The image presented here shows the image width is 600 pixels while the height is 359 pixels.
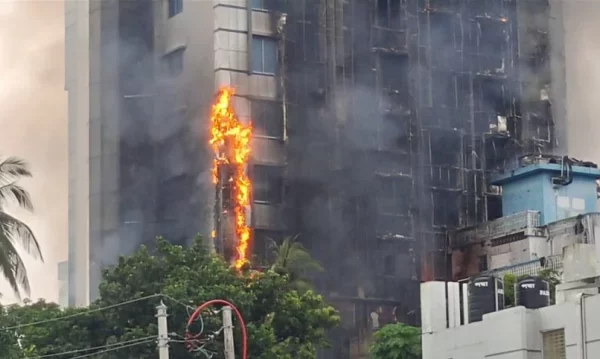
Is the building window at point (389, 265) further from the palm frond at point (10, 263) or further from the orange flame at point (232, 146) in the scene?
the palm frond at point (10, 263)

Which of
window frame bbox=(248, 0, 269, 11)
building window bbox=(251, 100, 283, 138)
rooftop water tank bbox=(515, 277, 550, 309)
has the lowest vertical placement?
rooftop water tank bbox=(515, 277, 550, 309)

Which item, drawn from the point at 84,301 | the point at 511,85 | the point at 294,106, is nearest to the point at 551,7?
the point at 511,85

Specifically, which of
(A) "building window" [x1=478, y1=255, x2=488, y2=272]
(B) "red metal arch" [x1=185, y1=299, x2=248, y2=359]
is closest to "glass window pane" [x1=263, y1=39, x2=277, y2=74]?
(A) "building window" [x1=478, y1=255, x2=488, y2=272]

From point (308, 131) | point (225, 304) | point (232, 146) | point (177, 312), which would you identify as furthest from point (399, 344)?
point (308, 131)

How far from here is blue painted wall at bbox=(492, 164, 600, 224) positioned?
67.4 m

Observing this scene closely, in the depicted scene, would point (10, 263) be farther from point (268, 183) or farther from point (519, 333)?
point (268, 183)

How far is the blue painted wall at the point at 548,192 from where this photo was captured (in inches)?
2655

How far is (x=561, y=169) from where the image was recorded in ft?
223

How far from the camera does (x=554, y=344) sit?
32.4 m

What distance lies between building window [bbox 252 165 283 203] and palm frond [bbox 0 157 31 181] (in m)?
27.1

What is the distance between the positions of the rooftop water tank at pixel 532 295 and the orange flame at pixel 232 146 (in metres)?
31.9

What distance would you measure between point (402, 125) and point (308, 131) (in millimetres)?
5338

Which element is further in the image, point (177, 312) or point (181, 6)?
point (181, 6)

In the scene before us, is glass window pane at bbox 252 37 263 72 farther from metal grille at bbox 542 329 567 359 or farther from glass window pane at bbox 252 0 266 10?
metal grille at bbox 542 329 567 359
